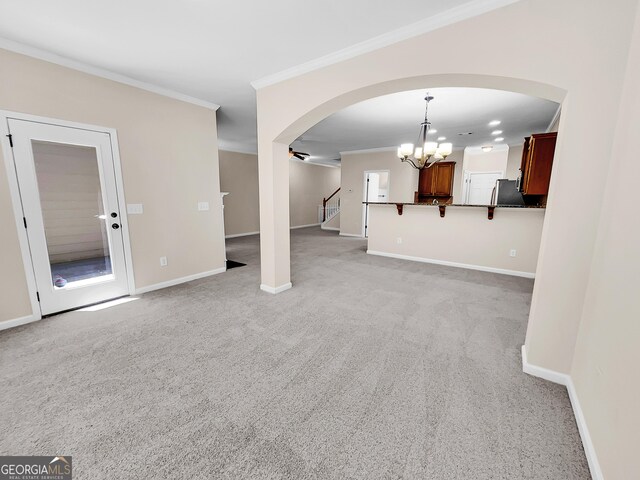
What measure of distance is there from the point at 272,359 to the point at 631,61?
9.57ft

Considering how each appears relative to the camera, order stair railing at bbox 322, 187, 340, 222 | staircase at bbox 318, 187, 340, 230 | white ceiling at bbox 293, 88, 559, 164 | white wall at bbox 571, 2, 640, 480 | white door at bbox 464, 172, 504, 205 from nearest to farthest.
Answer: white wall at bbox 571, 2, 640, 480, white ceiling at bbox 293, 88, 559, 164, white door at bbox 464, 172, 504, 205, staircase at bbox 318, 187, 340, 230, stair railing at bbox 322, 187, 340, 222

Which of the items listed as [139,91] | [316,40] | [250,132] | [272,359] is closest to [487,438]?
[272,359]

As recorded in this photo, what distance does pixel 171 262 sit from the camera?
12.3 ft

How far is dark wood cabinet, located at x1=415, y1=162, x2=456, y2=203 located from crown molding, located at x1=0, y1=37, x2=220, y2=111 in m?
5.95

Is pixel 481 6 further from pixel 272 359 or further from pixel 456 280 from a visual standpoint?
pixel 456 280

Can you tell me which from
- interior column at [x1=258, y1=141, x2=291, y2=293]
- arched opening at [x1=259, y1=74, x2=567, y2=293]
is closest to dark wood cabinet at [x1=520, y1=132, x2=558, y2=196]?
arched opening at [x1=259, y1=74, x2=567, y2=293]

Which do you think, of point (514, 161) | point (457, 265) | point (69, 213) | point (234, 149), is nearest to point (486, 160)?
point (514, 161)

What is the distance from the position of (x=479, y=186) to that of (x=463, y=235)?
4380mm

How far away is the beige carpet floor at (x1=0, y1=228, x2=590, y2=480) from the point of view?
4.16ft

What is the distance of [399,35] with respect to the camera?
2150 millimetres

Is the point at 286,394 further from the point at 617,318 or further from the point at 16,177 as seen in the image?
the point at 16,177

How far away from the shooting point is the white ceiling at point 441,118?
3.70m

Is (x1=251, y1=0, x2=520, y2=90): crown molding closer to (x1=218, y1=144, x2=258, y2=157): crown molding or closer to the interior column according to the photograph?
the interior column

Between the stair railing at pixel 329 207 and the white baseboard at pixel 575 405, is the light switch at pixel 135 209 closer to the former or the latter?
the white baseboard at pixel 575 405
